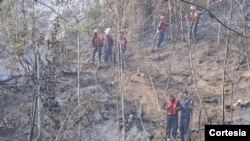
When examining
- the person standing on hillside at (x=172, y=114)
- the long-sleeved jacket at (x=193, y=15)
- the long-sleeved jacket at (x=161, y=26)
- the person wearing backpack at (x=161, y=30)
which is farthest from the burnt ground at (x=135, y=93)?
the long-sleeved jacket at (x=193, y=15)

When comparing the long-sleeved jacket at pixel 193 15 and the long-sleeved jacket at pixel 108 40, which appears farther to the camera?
the long-sleeved jacket at pixel 193 15

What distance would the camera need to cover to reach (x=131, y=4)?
1633 cm

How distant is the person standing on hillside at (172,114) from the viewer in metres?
10.8

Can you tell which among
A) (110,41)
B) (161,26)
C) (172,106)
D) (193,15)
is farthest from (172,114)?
(193,15)

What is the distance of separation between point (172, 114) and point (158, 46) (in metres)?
5.57

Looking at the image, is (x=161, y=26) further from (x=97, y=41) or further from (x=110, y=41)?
(x=97, y=41)

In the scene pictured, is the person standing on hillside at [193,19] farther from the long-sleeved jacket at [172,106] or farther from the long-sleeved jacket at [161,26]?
the long-sleeved jacket at [172,106]

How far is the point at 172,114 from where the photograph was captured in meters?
11.0

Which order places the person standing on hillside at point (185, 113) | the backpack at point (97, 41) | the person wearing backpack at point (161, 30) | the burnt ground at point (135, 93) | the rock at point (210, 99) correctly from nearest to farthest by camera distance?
the person standing on hillside at point (185, 113) → the burnt ground at point (135, 93) → the rock at point (210, 99) → the backpack at point (97, 41) → the person wearing backpack at point (161, 30)

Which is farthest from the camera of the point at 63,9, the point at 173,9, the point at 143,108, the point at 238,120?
the point at 173,9

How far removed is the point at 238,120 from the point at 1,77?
7.59 metres

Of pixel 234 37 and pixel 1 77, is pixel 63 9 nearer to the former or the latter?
pixel 1 77

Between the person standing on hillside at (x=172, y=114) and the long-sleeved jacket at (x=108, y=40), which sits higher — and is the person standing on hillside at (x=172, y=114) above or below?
below

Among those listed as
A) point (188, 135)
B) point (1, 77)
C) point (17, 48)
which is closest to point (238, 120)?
point (188, 135)
